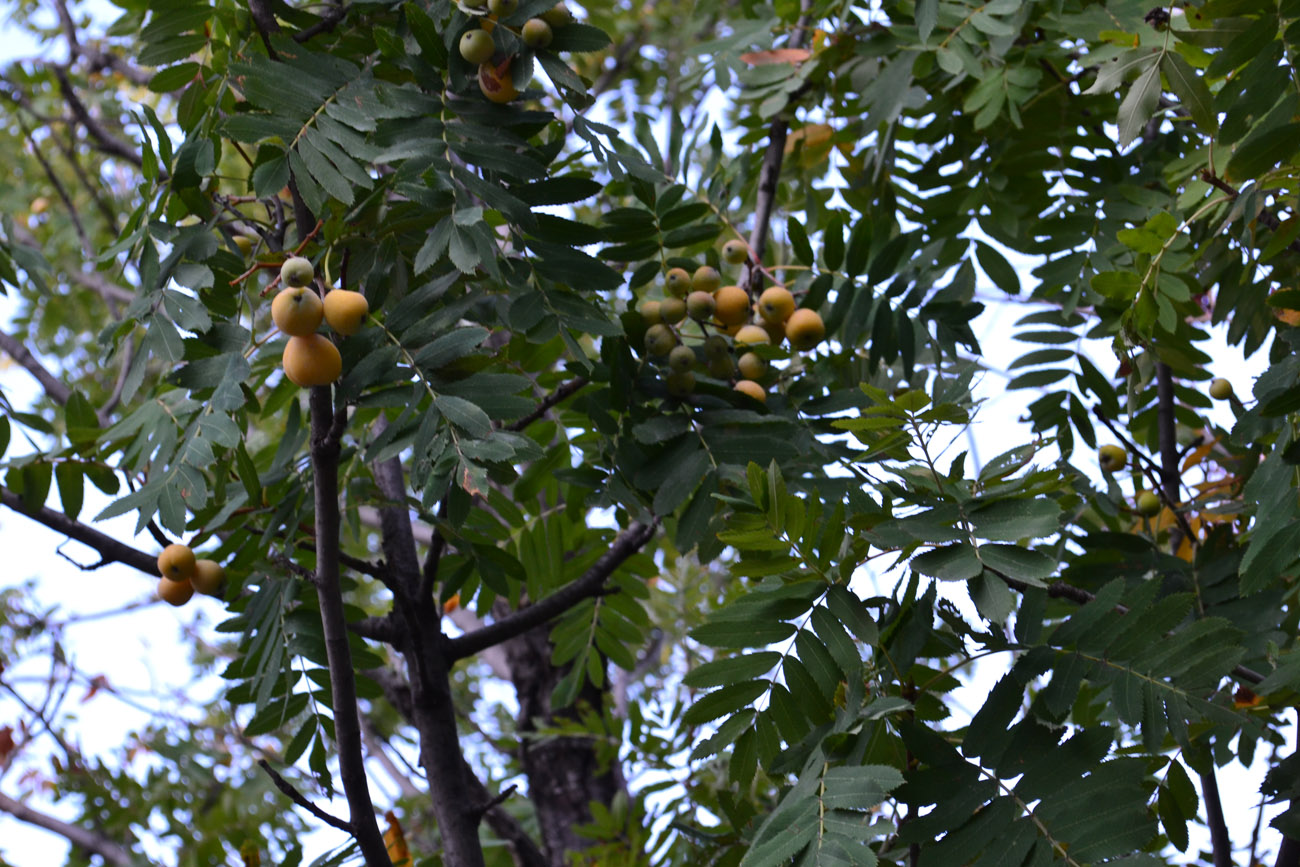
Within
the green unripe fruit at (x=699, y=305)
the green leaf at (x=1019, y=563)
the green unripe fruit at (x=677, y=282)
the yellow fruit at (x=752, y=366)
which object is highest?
the green unripe fruit at (x=677, y=282)

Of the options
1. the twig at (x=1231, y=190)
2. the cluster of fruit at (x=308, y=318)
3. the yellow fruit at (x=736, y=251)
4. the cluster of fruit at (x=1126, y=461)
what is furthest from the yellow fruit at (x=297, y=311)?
the cluster of fruit at (x=1126, y=461)

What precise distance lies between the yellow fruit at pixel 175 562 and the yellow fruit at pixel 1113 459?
144cm

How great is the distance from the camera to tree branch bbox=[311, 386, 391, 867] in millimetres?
1193

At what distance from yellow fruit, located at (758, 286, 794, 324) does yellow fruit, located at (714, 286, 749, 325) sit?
28 mm

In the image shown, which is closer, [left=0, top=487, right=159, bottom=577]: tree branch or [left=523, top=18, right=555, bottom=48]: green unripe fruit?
[left=523, top=18, right=555, bottom=48]: green unripe fruit

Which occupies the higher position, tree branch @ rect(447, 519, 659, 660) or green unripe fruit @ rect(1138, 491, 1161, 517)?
tree branch @ rect(447, 519, 659, 660)

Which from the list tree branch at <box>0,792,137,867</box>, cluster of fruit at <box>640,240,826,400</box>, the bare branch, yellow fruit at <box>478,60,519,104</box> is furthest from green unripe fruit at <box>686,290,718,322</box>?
tree branch at <box>0,792,137,867</box>

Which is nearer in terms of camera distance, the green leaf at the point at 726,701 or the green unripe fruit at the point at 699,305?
the green leaf at the point at 726,701

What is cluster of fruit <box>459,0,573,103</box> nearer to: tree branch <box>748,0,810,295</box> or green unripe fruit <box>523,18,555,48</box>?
green unripe fruit <box>523,18,555,48</box>

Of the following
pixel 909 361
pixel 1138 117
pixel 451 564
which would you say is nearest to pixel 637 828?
pixel 451 564

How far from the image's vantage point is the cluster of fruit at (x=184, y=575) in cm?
150

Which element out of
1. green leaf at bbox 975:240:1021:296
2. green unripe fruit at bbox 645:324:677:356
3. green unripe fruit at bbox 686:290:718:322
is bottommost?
green unripe fruit at bbox 645:324:677:356

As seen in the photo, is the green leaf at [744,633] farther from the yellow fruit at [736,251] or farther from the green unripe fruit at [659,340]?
the yellow fruit at [736,251]

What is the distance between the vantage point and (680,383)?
5.04 ft
